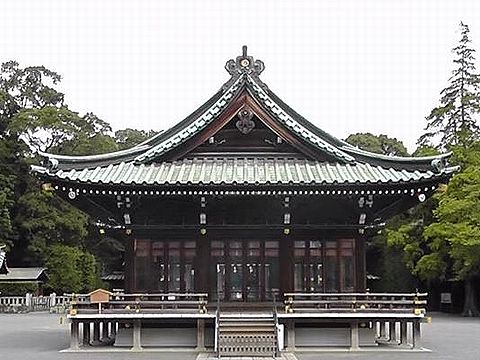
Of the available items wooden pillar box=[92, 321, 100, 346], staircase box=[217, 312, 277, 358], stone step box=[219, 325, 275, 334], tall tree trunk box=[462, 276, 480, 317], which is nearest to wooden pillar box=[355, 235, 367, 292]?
staircase box=[217, 312, 277, 358]

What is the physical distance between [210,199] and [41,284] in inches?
1589

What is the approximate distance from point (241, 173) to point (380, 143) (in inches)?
1916

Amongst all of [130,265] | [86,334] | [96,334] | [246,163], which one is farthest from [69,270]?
[246,163]

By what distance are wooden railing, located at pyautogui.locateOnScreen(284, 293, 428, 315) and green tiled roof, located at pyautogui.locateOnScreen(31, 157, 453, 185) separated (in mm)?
3252

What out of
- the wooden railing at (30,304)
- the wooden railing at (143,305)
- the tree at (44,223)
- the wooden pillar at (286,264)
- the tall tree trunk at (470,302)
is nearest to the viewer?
the wooden railing at (143,305)

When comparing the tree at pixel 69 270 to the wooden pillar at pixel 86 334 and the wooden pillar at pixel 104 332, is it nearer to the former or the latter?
the wooden pillar at pixel 104 332

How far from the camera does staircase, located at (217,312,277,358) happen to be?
63.5ft

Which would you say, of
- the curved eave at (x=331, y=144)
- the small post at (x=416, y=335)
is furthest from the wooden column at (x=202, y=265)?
the small post at (x=416, y=335)

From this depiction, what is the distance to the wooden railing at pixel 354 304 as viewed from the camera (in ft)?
68.4

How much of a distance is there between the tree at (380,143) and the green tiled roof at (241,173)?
149ft

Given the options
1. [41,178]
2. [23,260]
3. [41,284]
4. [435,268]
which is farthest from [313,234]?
[23,260]

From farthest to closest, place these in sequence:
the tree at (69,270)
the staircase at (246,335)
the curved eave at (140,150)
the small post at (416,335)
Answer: the tree at (69,270)
the curved eave at (140,150)
the small post at (416,335)
the staircase at (246,335)

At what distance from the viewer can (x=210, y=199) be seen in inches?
864

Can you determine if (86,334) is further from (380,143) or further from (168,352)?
(380,143)
